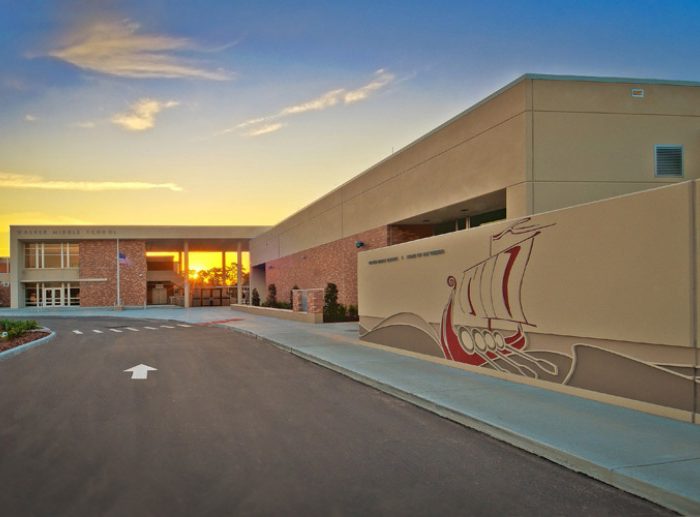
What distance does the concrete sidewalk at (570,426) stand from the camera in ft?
16.8

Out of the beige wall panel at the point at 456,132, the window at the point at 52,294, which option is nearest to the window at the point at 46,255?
the window at the point at 52,294

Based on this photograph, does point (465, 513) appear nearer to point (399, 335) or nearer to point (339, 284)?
point (399, 335)

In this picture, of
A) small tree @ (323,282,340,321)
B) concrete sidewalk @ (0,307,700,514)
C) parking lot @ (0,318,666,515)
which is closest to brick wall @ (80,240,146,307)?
small tree @ (323,282,340,321)

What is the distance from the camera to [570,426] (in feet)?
22.9

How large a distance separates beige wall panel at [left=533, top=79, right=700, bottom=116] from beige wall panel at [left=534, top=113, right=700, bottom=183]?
0.69 ft

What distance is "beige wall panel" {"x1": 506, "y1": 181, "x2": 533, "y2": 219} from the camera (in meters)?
14.9

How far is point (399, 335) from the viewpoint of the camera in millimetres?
15484

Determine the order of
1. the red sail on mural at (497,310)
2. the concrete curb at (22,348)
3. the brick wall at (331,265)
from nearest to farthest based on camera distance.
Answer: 1. the red sail on mural at (497,310)
2. the concrete curb at (22,348)
3. the brick wall at (331,265)

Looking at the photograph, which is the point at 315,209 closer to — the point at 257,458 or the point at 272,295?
the point at 272,295

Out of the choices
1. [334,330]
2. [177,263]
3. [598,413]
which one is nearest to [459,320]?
[598,413]

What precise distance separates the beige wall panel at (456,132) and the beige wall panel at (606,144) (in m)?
0.88

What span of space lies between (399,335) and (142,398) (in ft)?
24.8

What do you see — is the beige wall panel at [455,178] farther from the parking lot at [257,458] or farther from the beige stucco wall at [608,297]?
the parking lot at [257,458]

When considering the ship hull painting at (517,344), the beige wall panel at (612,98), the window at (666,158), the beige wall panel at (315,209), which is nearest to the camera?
the ship hull painting at (517,344)
